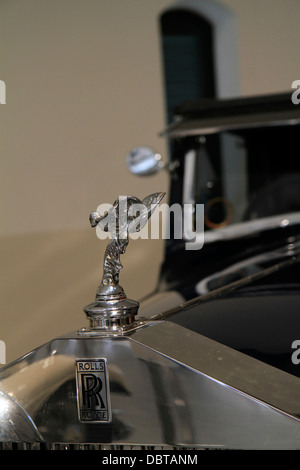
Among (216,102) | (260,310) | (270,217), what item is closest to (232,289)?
(260,310)

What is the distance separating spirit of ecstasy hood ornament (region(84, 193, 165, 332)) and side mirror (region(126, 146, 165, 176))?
1.25m

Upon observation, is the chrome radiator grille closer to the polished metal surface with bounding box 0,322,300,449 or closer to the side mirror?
the polished metal surface with bounding box 0,322,300,449

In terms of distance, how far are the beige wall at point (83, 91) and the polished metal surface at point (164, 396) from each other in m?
6.31

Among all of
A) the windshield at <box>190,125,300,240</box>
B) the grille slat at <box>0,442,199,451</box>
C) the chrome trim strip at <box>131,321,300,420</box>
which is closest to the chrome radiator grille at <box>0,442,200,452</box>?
the grille slat at <box>0,442,199,451</box>

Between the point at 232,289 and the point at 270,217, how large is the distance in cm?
83

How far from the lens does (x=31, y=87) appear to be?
7.46 meters

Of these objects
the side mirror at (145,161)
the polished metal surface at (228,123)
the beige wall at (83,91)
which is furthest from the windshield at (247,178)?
the beige wall at (83,91)

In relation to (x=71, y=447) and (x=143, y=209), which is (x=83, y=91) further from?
(x=71, y=447)

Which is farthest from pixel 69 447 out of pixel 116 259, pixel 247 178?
pixel 247 178

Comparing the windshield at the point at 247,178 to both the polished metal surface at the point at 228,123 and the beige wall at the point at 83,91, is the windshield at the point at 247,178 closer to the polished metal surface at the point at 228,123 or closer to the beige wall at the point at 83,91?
the polished metal surface at the point at 228,123

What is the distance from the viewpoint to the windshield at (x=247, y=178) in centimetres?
216

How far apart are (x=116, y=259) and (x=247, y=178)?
1.22m

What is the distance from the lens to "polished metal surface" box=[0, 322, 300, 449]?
3.09ft
